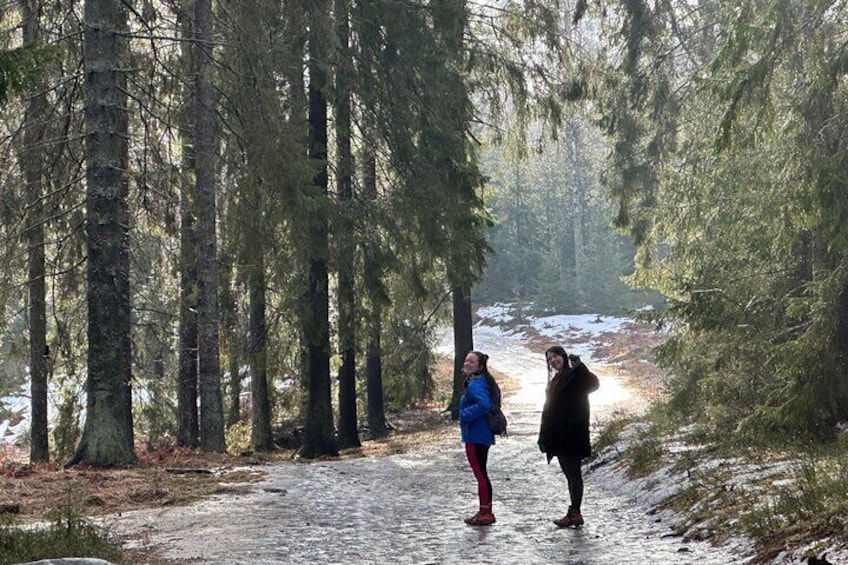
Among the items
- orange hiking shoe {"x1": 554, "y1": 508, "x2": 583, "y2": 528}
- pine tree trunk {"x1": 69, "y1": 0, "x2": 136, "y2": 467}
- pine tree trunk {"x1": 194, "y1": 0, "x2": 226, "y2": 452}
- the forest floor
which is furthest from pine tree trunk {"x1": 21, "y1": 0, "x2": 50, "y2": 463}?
orange hiking shoe {"x1": 554, "y1": 508, "x2": 583, "y2": 528}

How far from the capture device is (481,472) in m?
9.45

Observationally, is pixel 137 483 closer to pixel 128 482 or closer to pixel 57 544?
pixel 128 482

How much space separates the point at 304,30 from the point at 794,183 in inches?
368

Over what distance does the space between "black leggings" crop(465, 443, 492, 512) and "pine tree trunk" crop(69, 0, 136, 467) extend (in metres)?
6.11

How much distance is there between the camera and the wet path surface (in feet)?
25.4

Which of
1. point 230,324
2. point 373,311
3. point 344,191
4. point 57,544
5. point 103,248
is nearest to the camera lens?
point 57,544

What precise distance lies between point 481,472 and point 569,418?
1052mm

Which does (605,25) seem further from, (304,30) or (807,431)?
(807,431)

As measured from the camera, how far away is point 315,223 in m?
16.0

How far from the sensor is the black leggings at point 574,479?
9.16 meters

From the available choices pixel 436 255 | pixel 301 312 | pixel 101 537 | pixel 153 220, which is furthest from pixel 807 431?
pixel 153 220

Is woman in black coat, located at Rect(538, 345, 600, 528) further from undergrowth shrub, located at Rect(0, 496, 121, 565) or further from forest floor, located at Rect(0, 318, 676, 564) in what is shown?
undergrowth shrub, located at Rect(0, 496, 121, 565)

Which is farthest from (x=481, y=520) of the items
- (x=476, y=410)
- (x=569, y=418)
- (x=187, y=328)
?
(x=187, y=328)

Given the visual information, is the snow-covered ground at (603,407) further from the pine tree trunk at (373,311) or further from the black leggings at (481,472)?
the pine tree trunk at (373,311)
